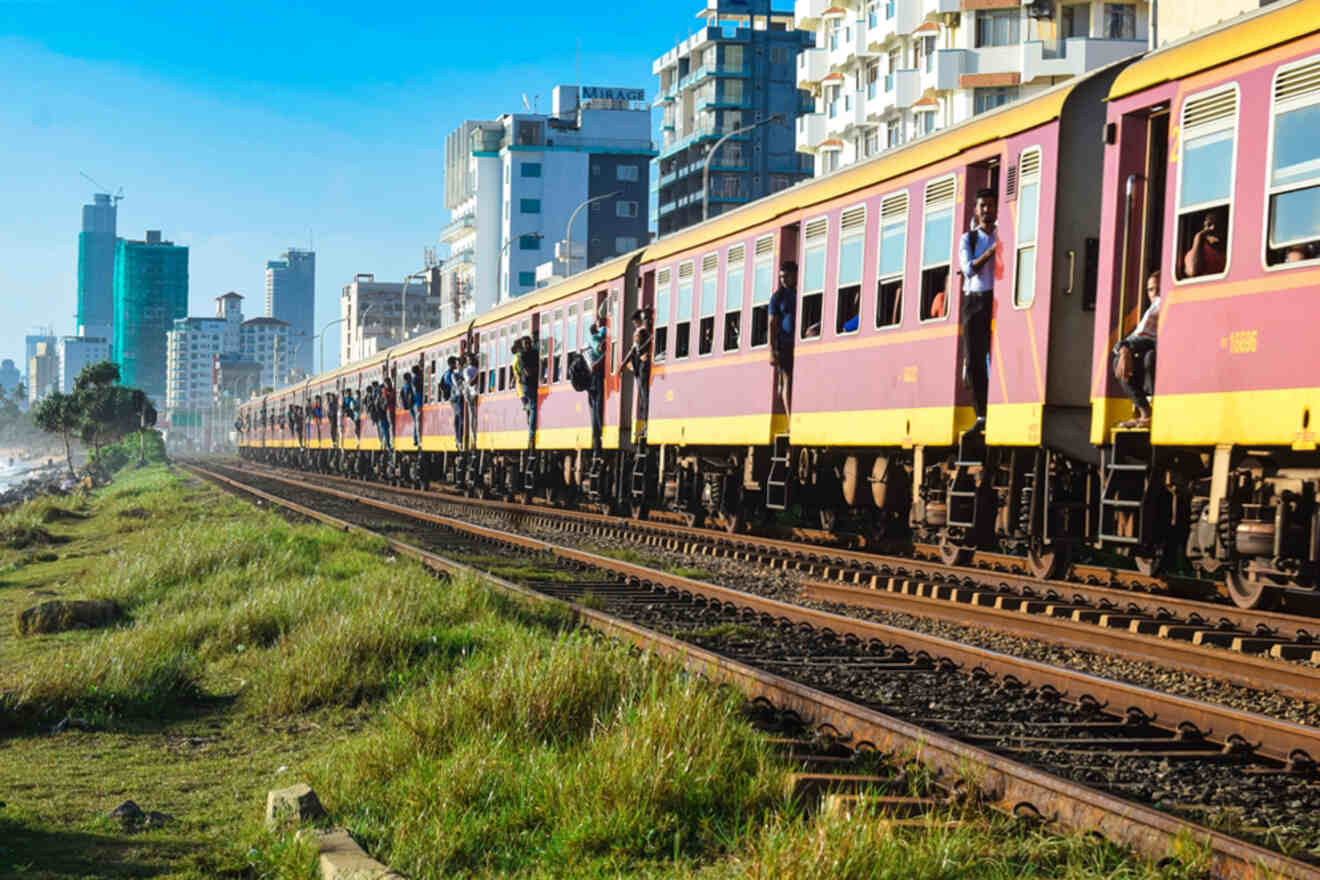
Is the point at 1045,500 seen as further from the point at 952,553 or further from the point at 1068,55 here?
the point at 1068,55

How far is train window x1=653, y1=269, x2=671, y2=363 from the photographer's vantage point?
20906 millimetres

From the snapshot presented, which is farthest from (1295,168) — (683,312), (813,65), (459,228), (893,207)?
(459,228)

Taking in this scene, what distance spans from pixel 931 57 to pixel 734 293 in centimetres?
4606

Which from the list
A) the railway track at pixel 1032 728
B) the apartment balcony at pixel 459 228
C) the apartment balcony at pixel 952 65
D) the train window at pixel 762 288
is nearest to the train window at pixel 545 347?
the train window at pixel 762 288

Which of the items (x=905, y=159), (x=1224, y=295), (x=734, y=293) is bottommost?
(x=1224, y=295)

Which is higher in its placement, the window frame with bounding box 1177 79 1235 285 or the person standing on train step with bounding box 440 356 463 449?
the window frame with bounding box 1177 79 1235 285

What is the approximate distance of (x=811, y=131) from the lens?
250ft

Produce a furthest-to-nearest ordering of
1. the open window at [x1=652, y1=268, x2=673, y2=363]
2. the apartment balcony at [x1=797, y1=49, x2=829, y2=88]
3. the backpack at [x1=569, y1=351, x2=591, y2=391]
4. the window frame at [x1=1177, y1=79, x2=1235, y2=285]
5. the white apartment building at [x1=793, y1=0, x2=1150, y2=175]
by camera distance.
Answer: the apartment balcony at [x1=797, y1=49, x2=829, y2=88], the white apartment building at [x1=793, y1=0, x2=1150, y2=175], the backpack at [x1=569, y1=351, x2=591, y2=391], the open window at [x1=652, y1=268, x2=673, y2=363], the window frame at [x1=1177, y1=79, x2=1235, y2=285]

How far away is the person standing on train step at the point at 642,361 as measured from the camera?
21609 millimetres

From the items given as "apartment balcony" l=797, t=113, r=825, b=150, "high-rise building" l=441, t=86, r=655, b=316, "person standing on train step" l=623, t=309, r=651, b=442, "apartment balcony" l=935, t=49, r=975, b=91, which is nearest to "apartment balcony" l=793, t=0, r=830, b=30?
"apartment balcony" l=797, t=113, r=825, b=150

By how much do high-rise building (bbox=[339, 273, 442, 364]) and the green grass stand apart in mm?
142941

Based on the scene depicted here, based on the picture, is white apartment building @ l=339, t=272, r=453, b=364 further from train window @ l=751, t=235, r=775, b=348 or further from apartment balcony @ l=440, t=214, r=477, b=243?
train window @ l=751, t=235, r=775, b=348

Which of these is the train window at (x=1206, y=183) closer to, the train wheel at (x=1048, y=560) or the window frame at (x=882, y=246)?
the train wheel at (x=1048, y=560)

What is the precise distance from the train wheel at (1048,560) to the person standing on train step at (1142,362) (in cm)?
240
